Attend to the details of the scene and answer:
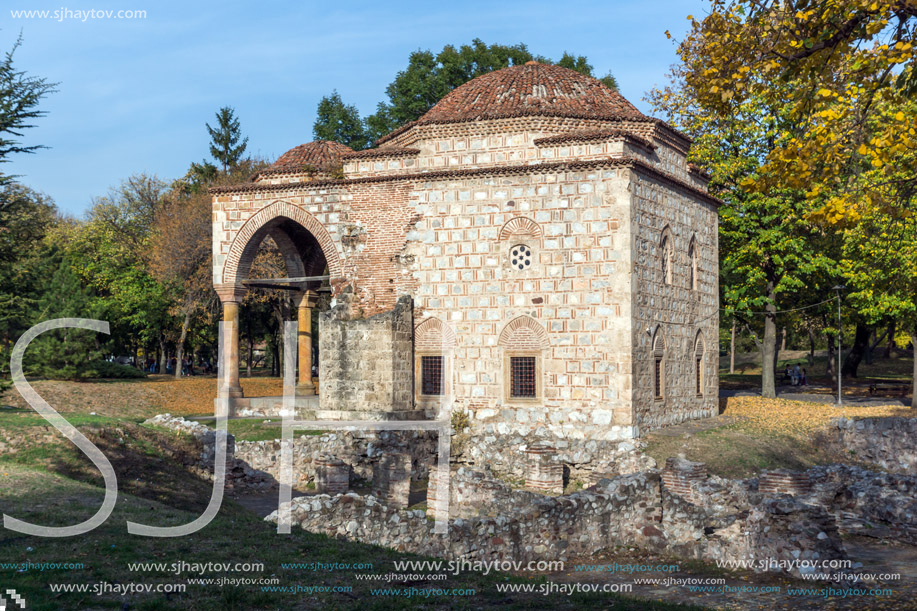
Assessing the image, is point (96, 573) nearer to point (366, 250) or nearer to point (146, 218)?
point (366, 250)

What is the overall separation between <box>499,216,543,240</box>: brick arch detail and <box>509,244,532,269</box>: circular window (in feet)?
0.98

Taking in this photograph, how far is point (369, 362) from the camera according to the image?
68.6 ft

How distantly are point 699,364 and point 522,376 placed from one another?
6.51m

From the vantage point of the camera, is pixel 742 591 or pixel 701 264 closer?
pixel 742 591

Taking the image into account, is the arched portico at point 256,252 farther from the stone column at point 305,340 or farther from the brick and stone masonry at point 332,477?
the brick and stone masonry at point 332,477

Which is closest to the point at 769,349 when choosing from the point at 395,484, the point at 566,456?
the point at 566,456

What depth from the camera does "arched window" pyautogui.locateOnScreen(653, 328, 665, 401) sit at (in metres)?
20.8

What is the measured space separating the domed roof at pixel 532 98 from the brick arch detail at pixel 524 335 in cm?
535

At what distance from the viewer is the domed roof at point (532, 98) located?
21.2 metres

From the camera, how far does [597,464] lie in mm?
18484

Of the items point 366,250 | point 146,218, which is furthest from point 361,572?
point 146,218

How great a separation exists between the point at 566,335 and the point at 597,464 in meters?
3.14

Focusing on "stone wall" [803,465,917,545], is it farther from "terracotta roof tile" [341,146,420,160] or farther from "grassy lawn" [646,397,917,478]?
"terracotta roof tile" [341,146,420,160]

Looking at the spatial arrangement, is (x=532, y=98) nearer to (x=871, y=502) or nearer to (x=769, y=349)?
(x=871, y=502)
